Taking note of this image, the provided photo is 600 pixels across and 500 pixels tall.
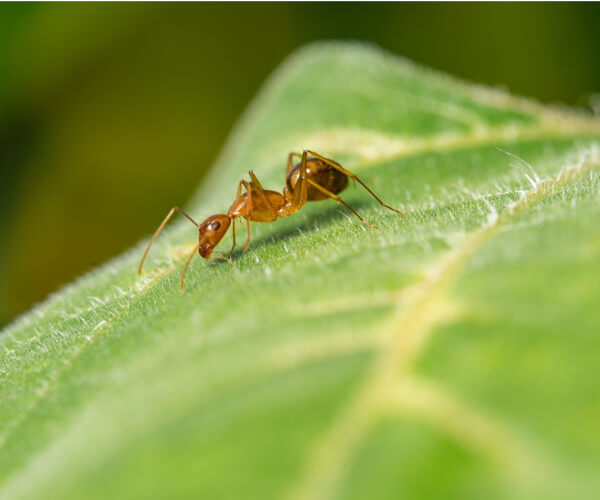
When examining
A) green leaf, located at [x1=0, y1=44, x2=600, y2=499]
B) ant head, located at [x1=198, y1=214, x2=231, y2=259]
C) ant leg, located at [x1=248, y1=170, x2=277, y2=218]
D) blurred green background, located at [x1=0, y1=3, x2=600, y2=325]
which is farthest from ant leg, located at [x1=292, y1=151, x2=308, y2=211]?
blurred green background, located at [x1=0, y1=3, x2=600, y2=325]

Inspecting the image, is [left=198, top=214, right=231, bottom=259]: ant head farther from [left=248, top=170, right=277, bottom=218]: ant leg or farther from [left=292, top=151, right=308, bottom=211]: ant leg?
[left=292, top=151, right=308, bottom=211]: ant leg

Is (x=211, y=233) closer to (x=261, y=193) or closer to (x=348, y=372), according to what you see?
(x=261, y=193)

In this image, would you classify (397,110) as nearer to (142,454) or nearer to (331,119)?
(331,119)

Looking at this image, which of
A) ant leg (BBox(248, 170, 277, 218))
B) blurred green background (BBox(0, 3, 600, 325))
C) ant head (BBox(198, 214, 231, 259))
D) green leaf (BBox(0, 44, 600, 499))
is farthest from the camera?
blurred green background (BBox(0, 3, 600, 325))

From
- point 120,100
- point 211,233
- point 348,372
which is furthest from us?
point 120,100

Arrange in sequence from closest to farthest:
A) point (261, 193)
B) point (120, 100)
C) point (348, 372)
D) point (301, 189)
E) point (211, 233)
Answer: point (348, 372), point (211, 233), point (261, 193), point (301, 189), point (120, 100)

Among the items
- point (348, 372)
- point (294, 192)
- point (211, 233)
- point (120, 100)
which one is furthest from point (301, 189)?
point (120, 100)

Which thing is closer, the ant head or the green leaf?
the green leaf
